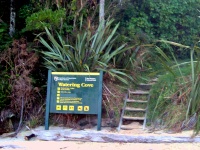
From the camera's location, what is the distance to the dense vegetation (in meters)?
9.98

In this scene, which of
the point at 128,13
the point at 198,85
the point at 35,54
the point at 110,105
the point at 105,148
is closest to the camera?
the point at 105,148

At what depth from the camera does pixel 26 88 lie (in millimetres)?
10477

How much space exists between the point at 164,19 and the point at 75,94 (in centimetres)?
540

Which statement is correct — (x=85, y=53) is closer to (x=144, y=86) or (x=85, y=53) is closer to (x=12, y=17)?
(x=144, y=86)

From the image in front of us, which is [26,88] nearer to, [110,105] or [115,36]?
[110,105]

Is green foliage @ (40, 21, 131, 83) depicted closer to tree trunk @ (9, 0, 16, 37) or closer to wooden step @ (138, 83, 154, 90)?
wooden step @ (138, 83, 154, 90)

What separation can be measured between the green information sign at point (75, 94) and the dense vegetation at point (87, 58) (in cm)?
41

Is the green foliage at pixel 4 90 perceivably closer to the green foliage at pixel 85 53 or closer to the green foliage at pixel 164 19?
the green foliage at pixel 85 53

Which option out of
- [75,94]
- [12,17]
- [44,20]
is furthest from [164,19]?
[75,94]

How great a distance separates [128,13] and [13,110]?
5.43 m

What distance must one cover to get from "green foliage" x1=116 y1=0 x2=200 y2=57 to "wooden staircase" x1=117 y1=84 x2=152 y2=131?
7.81 ft

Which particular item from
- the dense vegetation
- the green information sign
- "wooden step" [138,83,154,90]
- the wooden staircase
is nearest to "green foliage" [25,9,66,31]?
the dense vegetation

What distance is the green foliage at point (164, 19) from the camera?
1327 cm

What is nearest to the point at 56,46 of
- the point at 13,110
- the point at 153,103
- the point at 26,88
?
the point at 26,88
